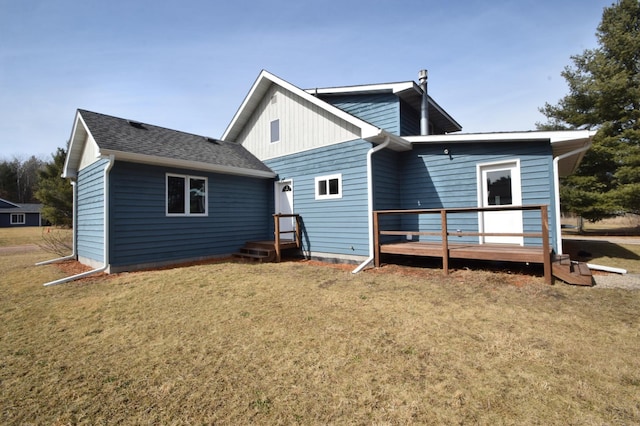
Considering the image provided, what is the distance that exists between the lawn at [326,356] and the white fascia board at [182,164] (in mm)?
3383

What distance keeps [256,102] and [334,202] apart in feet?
17.9

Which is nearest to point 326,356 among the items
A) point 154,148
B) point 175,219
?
point 175,219

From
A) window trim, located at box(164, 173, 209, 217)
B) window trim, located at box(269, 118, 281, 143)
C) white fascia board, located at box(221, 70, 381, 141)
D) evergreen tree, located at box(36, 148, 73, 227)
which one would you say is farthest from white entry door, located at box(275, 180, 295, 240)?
evergreen tree, located at box(36, 148, 73, 227)

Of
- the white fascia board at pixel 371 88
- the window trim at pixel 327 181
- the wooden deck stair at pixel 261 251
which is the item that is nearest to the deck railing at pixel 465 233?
the window trim at pixel 327 181

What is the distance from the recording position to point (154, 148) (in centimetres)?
813

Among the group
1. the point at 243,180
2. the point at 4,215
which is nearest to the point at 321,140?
the point at 243,180

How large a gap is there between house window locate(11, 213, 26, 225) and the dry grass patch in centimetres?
4753

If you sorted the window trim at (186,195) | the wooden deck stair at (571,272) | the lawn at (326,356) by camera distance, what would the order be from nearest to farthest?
the lawn at (326,356), the wooden deck stair at (571,272), the window trim at (186,195)

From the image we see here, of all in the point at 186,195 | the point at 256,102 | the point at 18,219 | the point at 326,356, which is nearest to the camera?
the point at 326,356

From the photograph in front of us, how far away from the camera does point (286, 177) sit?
1008 cm

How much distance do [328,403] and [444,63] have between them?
484 inches

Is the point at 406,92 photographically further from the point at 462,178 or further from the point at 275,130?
the point at 275,130

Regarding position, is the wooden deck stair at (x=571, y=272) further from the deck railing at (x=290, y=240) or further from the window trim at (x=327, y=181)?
the deck railing at (x=290, y=240)

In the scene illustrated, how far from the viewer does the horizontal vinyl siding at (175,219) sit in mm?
7371
